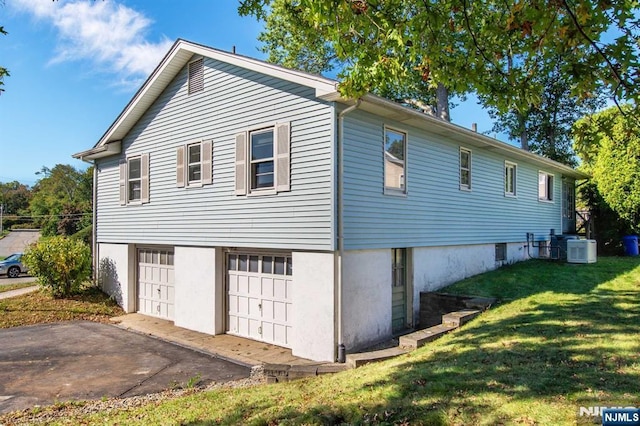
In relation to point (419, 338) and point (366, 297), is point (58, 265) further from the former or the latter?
point (419, 338)

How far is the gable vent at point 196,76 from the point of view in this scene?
11.6m

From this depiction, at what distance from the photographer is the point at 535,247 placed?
16.6 m

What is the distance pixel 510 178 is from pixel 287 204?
31.9 feet

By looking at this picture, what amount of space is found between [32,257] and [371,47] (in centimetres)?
1388

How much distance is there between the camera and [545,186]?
17906 mm

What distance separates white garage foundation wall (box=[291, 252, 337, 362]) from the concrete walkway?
308 millimetres

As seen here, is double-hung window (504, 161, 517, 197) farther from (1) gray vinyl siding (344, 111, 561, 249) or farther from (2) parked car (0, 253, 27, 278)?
(2) parked car (0, 253, 27, 278)

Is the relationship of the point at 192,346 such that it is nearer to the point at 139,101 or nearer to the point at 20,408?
the point at 20,408

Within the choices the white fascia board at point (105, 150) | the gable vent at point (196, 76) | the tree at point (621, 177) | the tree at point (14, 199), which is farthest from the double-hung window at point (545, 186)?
the tree at point (14, 199)

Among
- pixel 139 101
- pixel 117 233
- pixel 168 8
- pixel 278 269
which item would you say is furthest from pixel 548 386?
pixel 117 233

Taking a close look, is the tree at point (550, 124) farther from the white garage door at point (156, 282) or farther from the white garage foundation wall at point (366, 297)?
the white garage door at point (156, 282)

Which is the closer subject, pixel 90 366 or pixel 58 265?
pixel 90 366

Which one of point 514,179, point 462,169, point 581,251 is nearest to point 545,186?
point 514,179

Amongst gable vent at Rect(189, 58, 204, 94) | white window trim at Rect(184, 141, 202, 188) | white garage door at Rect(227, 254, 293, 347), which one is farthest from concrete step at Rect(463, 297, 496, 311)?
gable vent at Rect(189, 58, 204, 94)
